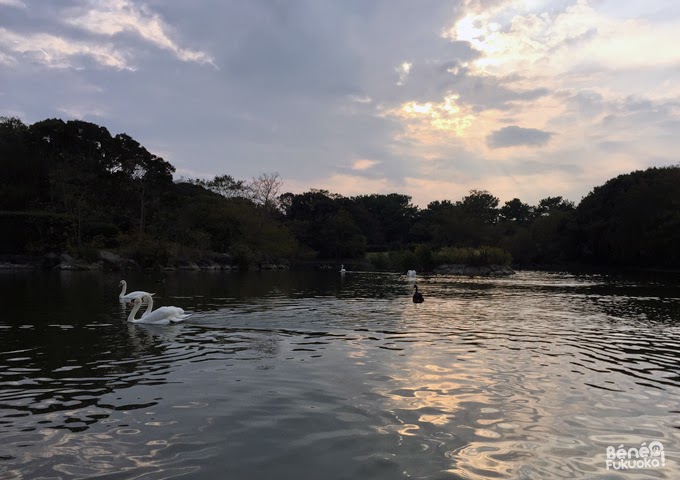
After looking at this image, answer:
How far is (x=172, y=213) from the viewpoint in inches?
2724

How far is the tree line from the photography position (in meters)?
58.1

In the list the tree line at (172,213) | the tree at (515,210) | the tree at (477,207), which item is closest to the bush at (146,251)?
the tree line at (172,213)

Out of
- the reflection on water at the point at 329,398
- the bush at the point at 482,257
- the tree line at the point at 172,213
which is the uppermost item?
the tree line at the point at 172,213

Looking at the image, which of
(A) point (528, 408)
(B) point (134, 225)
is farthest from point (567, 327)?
(B) point (134, 225)

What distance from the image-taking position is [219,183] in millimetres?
84562

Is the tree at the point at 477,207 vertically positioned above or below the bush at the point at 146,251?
above

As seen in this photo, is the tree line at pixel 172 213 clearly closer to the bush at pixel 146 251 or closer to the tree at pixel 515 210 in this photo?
the bush at pixel 146 251

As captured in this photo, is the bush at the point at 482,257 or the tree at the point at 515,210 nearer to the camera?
the bush at the point at 482,257

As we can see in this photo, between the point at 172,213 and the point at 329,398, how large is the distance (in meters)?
65.8

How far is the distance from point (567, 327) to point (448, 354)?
22.0ft

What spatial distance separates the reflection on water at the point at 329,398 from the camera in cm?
545

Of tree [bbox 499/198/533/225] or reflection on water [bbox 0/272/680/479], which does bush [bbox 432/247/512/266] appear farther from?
tree [bbox 499/198/533/225]

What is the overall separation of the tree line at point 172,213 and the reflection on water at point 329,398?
47.2m

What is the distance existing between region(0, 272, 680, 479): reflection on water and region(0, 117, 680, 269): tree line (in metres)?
47.2
